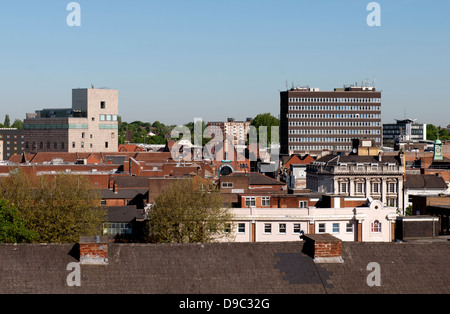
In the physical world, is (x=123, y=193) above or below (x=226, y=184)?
below

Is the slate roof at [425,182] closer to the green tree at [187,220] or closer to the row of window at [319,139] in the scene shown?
the green tree at [187,220]

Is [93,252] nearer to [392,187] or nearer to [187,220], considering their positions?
[187,220]

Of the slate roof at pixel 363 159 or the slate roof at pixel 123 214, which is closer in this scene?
the slate roof at pixel 123 214

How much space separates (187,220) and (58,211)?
1055 cm

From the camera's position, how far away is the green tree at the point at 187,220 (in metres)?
54.5

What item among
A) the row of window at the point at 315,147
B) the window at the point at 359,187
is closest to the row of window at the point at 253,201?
the window at the point at 359,187

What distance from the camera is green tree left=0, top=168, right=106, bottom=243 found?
178 ft

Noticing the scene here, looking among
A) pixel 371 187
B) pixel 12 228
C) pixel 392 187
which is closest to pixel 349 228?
pixel 12 228

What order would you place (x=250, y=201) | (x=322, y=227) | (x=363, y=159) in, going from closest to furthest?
(x=322, y=227), (x=250, y=201), (x=363, y=159)

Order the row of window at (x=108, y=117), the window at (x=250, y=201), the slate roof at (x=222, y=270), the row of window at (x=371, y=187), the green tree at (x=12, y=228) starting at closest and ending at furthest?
the slate roof at (x=222, y=270) < the green tree at (x=12, y=228) < the window at (x=250, y=201) < the row of window at (x=371, y=187) < the row of window at (x=108, y=117)

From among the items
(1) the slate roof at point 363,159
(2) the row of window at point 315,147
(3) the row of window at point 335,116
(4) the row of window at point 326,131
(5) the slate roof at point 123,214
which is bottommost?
(5) the slate roof at point 123,214

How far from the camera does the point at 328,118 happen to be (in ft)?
642

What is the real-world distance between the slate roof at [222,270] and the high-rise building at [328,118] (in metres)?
166

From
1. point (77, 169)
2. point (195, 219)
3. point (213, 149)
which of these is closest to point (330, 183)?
point (77, 169)
